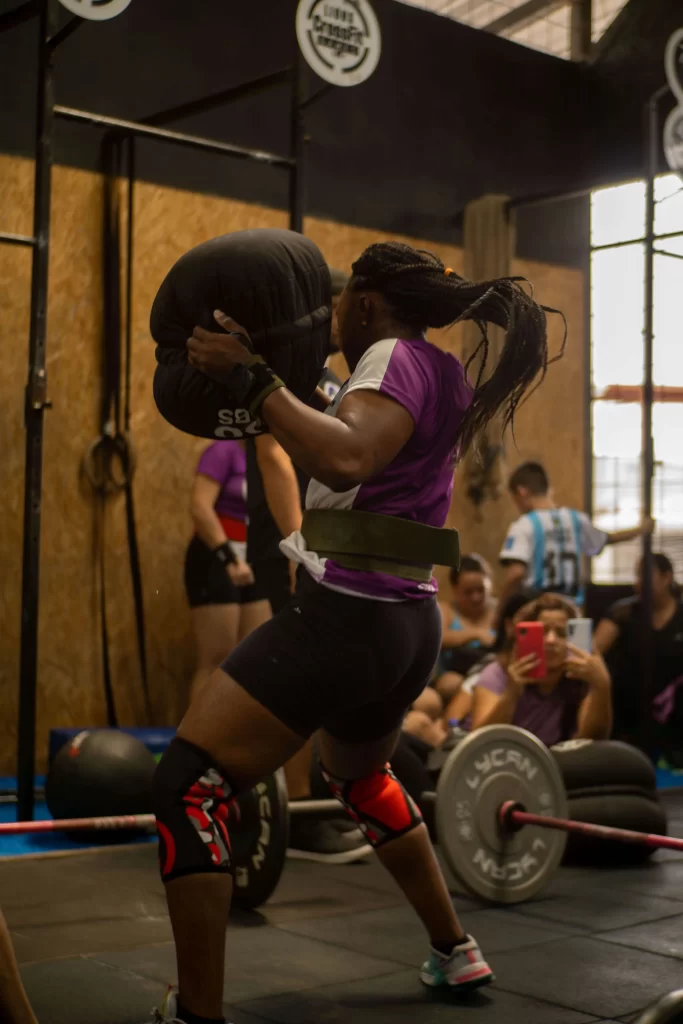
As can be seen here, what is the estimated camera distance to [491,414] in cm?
200

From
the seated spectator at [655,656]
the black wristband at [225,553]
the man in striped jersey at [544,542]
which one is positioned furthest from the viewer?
the seated spectator at [655,656]

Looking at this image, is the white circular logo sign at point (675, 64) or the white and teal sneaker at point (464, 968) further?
the white circular logo sign at point (675, 64)

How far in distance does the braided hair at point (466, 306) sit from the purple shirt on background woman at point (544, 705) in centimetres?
180

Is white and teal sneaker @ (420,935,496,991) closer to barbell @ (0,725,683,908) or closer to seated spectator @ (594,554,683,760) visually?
barbell @ (0,725,683,908)

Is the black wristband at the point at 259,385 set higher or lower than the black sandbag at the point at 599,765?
higher

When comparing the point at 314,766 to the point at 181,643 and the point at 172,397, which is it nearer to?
the point at 181,643

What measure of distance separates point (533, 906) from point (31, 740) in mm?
1660

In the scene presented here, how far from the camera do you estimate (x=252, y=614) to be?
432cm

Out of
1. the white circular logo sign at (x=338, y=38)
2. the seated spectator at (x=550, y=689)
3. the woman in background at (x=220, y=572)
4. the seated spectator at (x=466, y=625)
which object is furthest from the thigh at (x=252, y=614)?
the white circular logo sign at (x=338, y=38)

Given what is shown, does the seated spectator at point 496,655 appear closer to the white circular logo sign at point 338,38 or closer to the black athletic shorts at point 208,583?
the black athletic shorts at point 208,583

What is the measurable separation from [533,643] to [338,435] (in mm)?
1936

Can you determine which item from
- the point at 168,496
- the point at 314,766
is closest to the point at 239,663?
the point at 314,766

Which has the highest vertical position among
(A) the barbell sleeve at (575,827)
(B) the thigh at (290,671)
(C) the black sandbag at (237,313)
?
(C) the black sandbag at (237,313)

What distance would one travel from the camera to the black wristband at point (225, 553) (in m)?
4.03
